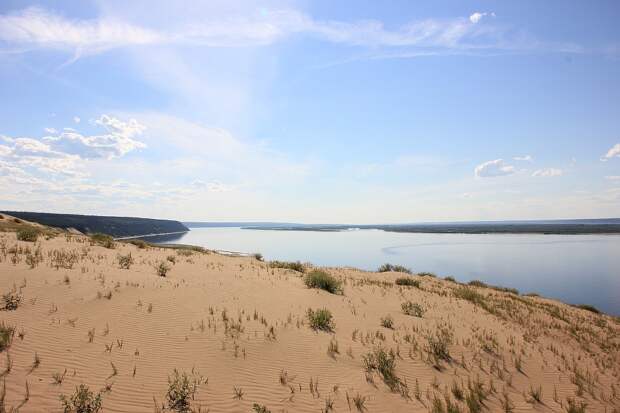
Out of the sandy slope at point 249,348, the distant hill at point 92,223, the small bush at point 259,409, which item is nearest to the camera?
the small bush at point 259,409

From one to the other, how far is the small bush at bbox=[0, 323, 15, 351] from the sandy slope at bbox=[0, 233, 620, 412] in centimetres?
12

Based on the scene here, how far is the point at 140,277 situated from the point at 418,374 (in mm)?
10292

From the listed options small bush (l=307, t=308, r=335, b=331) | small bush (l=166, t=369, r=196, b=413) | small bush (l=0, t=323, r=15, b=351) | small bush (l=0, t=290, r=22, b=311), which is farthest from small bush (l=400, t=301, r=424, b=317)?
small bush (l=0, t=290, r=22, b=311)

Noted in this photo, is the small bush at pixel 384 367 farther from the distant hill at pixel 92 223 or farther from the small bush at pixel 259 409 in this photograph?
the distant hill at pixel 92 223

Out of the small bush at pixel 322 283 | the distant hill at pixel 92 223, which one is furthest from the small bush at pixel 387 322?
the distant hill at pixel 92 223

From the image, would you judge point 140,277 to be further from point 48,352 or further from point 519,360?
point 519,360

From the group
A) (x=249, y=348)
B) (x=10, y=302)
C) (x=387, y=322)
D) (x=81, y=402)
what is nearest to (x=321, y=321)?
(x=387, y=322)

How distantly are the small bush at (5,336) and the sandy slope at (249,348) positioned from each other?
4.9 inches

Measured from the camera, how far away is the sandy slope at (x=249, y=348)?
572cm

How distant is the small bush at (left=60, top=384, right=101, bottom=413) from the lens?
4.69 meters

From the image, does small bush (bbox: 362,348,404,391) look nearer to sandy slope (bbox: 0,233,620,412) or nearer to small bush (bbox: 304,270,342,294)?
sandy slope (bbox: 0,233,620,412)

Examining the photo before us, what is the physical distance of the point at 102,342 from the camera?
6852mm

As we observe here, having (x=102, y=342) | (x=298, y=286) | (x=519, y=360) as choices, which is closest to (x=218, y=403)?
(x=102, y=342)

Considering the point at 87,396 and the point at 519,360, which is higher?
the point at 87,396
